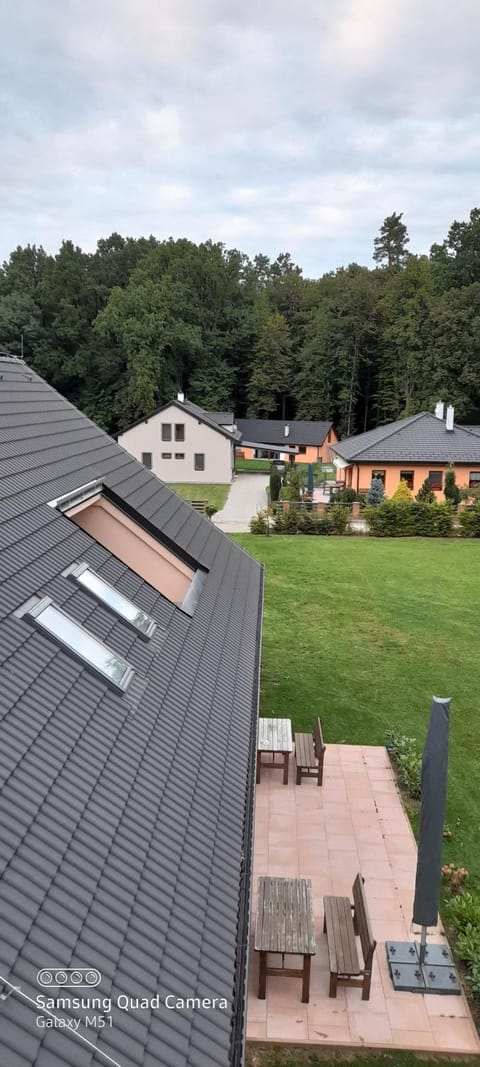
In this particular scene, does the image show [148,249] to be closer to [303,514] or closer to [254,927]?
[303,514]

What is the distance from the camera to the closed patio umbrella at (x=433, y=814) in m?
6.09

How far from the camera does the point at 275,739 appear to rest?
32.6 feet

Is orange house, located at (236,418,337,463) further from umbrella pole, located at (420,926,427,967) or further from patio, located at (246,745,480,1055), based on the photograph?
umbrella pole, located at (420,926,427,967)

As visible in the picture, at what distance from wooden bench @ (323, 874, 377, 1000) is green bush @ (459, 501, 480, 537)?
22585 mm

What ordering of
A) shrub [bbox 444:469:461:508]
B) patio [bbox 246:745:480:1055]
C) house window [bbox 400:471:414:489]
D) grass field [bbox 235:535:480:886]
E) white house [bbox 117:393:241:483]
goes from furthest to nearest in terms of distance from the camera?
white house [bbox 117:393:241:483] → house window [bbox 400:471:414:489] → shrub [bbox 444:469:461:508] → grass field [bbox 235:535:480:886] → patio [bbox 246:745:480:1055]

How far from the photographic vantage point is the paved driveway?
29636 mm

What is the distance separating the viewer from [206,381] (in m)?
60.0

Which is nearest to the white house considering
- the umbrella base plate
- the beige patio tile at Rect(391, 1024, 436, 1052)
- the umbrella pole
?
the umbrella base plate

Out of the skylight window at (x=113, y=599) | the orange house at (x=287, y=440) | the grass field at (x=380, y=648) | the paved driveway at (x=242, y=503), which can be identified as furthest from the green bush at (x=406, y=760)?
the orange house at (x=287, y=440)

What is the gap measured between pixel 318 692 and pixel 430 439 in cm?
2548

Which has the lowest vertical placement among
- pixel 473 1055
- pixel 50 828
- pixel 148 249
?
pixel 473 1055

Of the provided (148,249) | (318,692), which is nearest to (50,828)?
(318,692)

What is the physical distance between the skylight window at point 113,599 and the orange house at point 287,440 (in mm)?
45033

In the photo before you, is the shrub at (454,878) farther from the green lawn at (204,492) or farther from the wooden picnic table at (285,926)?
the green lawn at (204,492)
